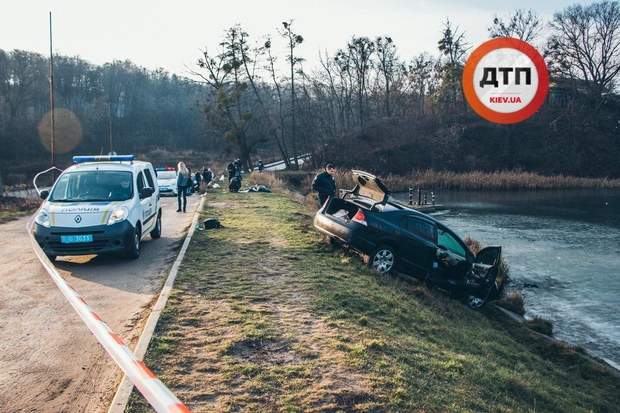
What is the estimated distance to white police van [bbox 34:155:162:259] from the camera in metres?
10.0

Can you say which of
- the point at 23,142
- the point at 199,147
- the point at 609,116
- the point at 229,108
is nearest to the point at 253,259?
the point at 229,108

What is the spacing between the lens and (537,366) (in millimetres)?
7988

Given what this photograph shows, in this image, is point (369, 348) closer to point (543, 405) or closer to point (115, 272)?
point (543, 405)

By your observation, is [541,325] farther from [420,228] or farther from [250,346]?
[250,346]

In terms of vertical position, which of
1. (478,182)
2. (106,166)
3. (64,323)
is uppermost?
(478,182)

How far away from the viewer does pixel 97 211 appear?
33.8 ft

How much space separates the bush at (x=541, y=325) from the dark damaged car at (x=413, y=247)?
0.94m

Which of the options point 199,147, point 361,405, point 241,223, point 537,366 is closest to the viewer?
point 361,405

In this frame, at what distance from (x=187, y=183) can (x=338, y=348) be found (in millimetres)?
14667

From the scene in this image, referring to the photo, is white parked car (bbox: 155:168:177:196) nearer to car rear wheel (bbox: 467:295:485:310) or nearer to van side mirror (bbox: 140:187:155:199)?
van side mirror (bbox: 140:187:155:199)

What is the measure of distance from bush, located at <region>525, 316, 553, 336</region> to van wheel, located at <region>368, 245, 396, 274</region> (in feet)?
9.85

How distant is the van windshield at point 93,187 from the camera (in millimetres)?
11031

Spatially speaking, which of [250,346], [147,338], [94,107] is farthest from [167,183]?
[94,107]

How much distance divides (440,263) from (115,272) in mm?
6375
